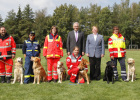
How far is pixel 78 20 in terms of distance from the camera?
4741cm

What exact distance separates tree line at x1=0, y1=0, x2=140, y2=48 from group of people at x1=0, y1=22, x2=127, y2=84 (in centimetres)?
3674

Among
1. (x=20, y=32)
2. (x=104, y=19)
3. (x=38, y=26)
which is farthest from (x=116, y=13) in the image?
(x=20, y=32)

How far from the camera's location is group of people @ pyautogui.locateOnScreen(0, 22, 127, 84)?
557cm

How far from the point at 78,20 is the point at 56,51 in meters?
42.9

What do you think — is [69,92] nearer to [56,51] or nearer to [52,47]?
[56,51]

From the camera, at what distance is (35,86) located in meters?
5.14

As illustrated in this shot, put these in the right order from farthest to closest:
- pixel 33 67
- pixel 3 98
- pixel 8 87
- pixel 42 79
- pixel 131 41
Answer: pixel 131 41 → pixel 42 79 → pixel 33 67 → pixel 8 87 → pixel 3 98

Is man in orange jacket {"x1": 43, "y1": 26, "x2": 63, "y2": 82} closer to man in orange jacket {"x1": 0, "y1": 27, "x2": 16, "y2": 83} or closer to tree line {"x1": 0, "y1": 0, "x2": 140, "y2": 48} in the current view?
man in orange jacket {"x1": 0, "y1": 27, "x2": 16, "y2": 83}

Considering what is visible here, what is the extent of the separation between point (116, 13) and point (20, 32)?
3038cm

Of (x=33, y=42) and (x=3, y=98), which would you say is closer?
(x=3, y=98)

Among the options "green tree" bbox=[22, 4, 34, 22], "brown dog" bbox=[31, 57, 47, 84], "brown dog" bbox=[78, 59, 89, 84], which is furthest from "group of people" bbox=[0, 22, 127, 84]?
"green tree" bbox=[22, 4, 34, 22]

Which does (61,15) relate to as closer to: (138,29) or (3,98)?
(138,29)

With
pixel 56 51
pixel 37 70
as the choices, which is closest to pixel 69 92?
pixel 37 70

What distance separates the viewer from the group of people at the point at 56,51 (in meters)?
5.57
